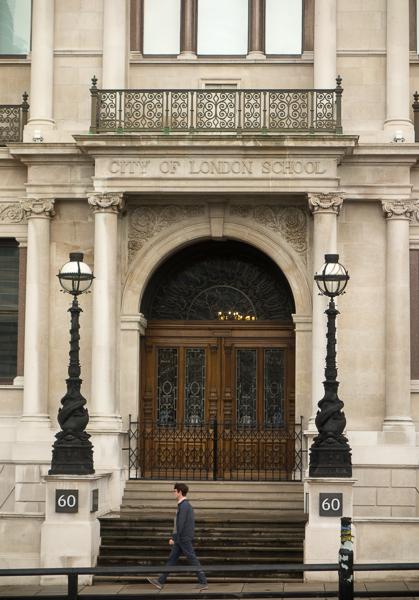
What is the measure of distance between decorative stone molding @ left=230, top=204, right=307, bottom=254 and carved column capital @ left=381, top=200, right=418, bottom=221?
1720 millimetres

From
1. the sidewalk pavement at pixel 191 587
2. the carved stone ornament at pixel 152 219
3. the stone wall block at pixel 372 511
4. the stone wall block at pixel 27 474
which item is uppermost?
the carved stone ornament at pixel 152 219

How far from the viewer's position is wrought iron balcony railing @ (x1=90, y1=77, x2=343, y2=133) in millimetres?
28938

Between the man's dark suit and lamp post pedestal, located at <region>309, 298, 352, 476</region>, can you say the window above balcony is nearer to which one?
lamp post pedestal, located at <region>309, 298, 352, 476</region>

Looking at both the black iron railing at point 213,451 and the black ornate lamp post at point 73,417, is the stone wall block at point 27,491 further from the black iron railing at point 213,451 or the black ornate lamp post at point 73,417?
the black ornate lamp post at point 73,417

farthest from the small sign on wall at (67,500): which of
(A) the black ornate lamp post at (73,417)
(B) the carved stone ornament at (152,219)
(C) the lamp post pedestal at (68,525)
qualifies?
(B) the carved stone ornament at (152,219)

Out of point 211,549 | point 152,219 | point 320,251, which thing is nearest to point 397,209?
point 320,251

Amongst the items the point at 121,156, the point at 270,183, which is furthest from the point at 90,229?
the point at 270,183

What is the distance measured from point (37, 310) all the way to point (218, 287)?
4.12m

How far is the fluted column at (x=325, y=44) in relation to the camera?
2928cm

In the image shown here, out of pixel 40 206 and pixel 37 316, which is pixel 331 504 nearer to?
pixel 37 316

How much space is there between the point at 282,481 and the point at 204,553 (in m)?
4.18

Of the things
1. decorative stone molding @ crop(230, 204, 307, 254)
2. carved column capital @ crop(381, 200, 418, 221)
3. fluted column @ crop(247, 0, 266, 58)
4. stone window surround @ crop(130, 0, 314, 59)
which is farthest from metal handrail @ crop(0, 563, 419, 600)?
stone window surround @ crop(130, 0, 314, 59)

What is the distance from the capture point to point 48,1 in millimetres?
29797

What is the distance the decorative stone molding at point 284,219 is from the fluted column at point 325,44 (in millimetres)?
2625
